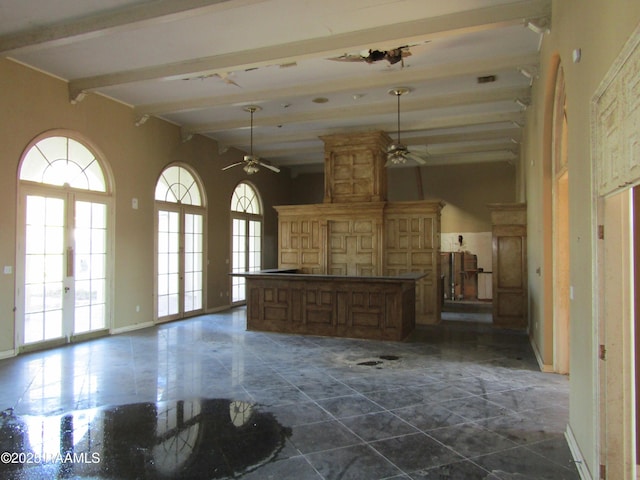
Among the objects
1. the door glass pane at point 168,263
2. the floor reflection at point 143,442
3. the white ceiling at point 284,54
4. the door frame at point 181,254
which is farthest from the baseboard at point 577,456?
the door glass pane at point 168,263

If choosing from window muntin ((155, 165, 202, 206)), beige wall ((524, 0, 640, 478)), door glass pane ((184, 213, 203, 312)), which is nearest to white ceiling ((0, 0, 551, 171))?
window muntin ((155, 165, 202, 206))

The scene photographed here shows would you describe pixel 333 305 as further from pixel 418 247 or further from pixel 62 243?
pixel 62 243

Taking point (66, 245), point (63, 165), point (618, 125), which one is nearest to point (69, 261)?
point (66, 245)

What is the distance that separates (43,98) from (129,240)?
99.4 inches

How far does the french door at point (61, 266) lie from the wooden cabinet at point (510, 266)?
6.54 meters

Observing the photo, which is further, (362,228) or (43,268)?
(362,228)

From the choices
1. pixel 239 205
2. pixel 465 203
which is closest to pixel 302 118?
pixel 239 205

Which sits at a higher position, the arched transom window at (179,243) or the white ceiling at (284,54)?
the white ceiling at (284,54)

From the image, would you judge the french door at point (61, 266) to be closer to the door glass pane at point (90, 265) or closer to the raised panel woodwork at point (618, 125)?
the door glass pane at point (90, 265)

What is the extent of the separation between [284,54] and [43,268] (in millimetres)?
4418

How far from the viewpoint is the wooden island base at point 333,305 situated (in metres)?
6.64

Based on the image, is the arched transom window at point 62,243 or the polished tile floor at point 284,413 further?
the arched transom window at point 62,243

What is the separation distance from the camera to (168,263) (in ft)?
28.4

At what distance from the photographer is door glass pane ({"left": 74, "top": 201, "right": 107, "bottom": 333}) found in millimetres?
6801
